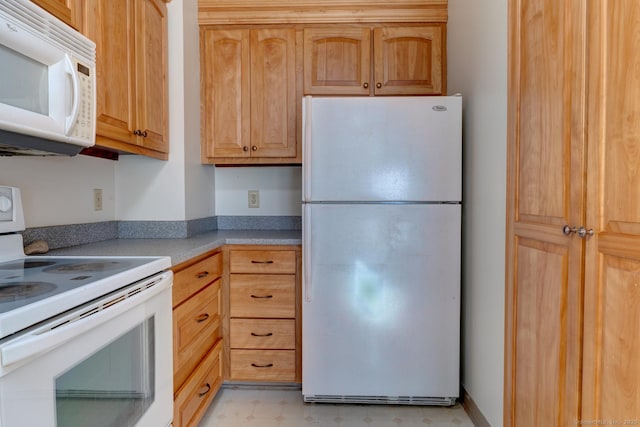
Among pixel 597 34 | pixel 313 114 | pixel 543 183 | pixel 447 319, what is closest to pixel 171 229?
pixel 313 114

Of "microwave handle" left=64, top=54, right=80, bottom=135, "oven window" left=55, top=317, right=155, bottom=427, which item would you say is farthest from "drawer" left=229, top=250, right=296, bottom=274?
"microwave handle" left=64, top=54, right=80, bottom=135

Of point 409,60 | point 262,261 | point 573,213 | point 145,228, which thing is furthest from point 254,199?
point 573,213

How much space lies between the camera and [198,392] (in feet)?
5.57

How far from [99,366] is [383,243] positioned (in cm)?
128

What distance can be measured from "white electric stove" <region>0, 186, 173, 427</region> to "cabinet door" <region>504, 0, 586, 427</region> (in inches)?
48.9

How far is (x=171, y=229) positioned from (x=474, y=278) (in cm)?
162

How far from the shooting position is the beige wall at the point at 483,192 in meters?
1.52

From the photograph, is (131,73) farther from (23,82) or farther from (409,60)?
(409,60)

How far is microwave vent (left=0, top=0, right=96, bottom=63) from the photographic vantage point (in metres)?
0.93

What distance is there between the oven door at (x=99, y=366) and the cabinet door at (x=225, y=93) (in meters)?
1.23

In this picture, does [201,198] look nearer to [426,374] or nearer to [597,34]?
[426,374]

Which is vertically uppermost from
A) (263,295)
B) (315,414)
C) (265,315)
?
(263,295)

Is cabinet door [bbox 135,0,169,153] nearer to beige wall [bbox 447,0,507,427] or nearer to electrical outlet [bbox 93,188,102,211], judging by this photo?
electrical outlet [bbox 93,188,102,211]

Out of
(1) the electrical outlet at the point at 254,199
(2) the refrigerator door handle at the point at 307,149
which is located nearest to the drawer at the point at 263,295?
(2) the refrigerator door handle at the point at 307,149
